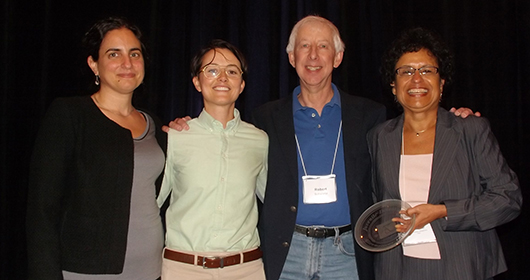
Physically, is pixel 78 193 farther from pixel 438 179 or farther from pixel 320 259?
pixel 438 179

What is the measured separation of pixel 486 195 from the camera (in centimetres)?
203

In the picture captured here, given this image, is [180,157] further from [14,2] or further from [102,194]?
[14,2]

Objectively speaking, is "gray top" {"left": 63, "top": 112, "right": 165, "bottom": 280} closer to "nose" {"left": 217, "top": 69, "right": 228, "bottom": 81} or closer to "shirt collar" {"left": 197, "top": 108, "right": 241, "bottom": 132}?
"shirt collar" {"left": 197, "top": 108, "right": 241, "bottom": 132}

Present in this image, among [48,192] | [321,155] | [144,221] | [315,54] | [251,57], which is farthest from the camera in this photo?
[251,57]

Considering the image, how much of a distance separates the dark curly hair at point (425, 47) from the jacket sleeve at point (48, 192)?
181cm

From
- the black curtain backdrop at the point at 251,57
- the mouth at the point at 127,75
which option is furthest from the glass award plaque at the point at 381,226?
the black curtain backdrop at the point at 251,57

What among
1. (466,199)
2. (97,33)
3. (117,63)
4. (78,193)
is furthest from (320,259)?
(97,33)

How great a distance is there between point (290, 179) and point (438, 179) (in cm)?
79

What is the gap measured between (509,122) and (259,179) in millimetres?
2690

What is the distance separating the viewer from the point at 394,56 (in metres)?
2.44

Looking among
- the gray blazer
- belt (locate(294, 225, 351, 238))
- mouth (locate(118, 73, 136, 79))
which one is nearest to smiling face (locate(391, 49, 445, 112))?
the gray blazer

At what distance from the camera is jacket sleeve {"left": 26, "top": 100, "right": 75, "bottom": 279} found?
70.9 inches

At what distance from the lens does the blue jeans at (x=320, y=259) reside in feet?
7.57

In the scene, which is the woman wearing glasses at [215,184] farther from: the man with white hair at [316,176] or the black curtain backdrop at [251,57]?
the black curtain backdrop at [251,57]
